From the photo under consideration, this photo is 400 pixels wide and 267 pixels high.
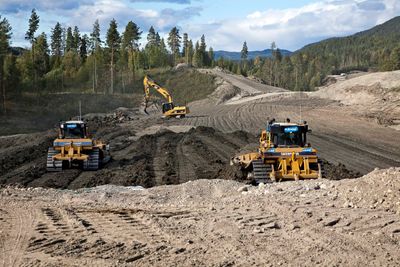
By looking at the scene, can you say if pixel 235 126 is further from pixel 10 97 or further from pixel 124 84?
pixel 124 84

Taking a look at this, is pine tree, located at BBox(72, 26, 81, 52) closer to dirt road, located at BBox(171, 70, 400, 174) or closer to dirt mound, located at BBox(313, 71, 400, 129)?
dirt road, located at BBox(171, 70, 400, 174)

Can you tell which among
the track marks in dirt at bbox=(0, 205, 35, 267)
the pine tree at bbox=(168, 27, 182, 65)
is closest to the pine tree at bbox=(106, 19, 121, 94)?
the pine tree at bbox=(168, 27, 182, 65)

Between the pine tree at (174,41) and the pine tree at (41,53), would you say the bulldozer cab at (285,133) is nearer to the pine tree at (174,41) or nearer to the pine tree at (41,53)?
the pine tree at (41,53)

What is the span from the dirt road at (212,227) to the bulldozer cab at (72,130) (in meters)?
10.5

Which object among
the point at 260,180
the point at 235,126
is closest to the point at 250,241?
the point at 260,180

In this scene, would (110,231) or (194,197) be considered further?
(194,197)

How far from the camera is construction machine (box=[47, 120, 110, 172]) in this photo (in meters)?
23.0

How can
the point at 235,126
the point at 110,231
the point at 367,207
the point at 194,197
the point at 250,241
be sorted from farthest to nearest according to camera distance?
the point at 235,126
the point at 194,197
the point at 367,207
the point at 110,231
the point at 250,241

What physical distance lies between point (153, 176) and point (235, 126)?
26111mm

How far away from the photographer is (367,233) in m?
8.96

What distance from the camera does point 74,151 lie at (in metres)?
23.6

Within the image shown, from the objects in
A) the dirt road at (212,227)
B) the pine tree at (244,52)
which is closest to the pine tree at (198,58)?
the pine tree at (244,52)

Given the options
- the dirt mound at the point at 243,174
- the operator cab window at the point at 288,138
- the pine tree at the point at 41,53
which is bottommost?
the dirt mound at the point at 243,174

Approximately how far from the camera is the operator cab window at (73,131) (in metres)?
24.2
